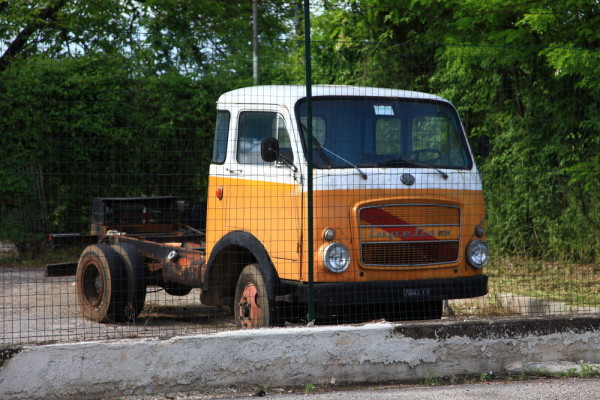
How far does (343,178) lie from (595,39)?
4.69 m

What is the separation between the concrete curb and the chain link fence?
413 millimetres

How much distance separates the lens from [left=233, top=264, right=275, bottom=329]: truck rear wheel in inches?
279

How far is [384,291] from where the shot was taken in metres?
7.00

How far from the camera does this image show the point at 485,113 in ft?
39.5

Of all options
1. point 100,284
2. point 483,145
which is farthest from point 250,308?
point 483,145

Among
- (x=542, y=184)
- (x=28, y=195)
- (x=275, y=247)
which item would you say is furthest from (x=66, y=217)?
(x=542, y=184)

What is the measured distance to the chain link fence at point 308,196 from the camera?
7074 mm

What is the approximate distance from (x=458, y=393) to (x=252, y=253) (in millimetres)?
2312

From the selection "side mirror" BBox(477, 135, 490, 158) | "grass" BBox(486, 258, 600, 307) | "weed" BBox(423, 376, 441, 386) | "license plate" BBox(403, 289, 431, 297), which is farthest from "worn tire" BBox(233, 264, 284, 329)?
"grass" BBox(486, 258, 600, 307)

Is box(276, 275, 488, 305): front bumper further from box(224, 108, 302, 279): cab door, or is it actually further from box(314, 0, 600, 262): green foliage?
box(314, 0, 600, 262): green foliage

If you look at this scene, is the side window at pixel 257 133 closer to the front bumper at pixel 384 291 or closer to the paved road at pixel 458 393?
the front bumper at pixel 384 291

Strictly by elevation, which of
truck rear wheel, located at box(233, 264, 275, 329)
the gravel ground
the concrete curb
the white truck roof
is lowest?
the gravel ground

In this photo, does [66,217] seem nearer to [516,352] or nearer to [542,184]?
[542,184]

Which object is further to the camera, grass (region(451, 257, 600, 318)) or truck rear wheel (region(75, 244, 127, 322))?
truck rear wheel (region(75, 244, 127, 322))
